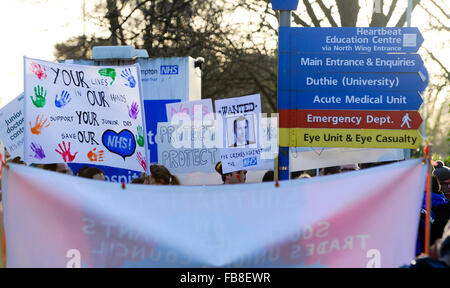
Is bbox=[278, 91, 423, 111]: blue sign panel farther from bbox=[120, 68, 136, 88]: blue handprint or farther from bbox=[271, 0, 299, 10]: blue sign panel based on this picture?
bbox=[120, 68, 136, 88]: blue handprint

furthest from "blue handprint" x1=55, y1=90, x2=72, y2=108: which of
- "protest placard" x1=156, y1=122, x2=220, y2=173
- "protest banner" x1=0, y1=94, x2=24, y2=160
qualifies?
"protest placard" x1=156, y1=122, x2=220, y2=173

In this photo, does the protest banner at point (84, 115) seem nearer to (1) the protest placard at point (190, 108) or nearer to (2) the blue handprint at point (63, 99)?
(2) the blue handprint at point (63, 99)

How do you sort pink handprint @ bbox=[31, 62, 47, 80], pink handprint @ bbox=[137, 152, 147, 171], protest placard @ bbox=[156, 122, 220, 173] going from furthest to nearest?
protest placard @ bbox=[156, 122, 220, 173]
pink handprint @ bbox=[137, 152, 147, 171]
pink handprint @ bbox=[31, 62, 47, 80]

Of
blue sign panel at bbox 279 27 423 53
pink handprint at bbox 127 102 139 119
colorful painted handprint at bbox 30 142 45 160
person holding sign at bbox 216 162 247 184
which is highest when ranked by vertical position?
blue sign panel at bbox 279 27 423 53

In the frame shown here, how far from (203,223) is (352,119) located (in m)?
3.72

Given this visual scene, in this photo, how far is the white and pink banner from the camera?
3721 millimetres

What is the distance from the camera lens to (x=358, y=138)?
7.13m

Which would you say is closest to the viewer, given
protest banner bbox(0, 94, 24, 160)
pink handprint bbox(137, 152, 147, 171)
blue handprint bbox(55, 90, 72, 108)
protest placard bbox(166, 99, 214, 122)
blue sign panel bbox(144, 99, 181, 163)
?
blue handprint bbox(55, 90, 72, 108)

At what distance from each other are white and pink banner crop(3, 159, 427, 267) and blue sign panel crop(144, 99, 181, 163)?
24.1 ft

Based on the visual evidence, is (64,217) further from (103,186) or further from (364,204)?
(364,204)

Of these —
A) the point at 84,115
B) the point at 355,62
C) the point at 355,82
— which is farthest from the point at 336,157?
the point at 84,115

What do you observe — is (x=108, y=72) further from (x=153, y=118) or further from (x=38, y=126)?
(x=153, y=118)

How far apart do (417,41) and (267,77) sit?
2221 centimetres
